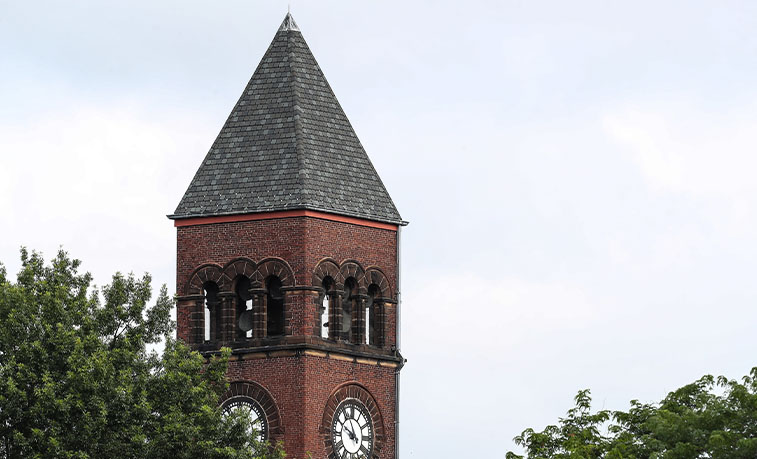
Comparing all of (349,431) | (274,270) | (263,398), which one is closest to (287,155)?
(274,270)

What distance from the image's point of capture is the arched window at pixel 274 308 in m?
82.3

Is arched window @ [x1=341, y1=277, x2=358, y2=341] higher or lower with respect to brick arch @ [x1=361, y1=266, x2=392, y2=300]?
lower

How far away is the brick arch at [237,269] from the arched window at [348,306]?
2.90 m

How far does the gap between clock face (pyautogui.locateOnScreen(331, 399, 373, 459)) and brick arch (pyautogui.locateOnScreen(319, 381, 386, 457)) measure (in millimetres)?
131

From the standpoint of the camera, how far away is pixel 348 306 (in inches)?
3282

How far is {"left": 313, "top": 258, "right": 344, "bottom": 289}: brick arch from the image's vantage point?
81.7 meters

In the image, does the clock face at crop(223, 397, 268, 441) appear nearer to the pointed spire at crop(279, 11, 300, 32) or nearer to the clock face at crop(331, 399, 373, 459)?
the clock face at crop(331, 399, 373, 459)

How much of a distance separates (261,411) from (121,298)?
26.6 ft

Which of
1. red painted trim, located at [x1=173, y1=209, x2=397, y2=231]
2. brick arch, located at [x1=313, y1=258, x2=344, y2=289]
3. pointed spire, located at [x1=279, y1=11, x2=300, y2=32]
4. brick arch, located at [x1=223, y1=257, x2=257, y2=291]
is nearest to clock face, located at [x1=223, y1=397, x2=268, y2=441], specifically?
brick arch, located at [x1=223, y1=257, x2=257, y2=291]

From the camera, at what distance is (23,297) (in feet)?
242

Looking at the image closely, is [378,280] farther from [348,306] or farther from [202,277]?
[202,277]

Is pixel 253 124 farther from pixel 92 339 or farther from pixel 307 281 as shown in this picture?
pixel 92 339

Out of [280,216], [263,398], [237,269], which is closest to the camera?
[263,398]

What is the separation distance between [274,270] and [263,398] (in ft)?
12.0
